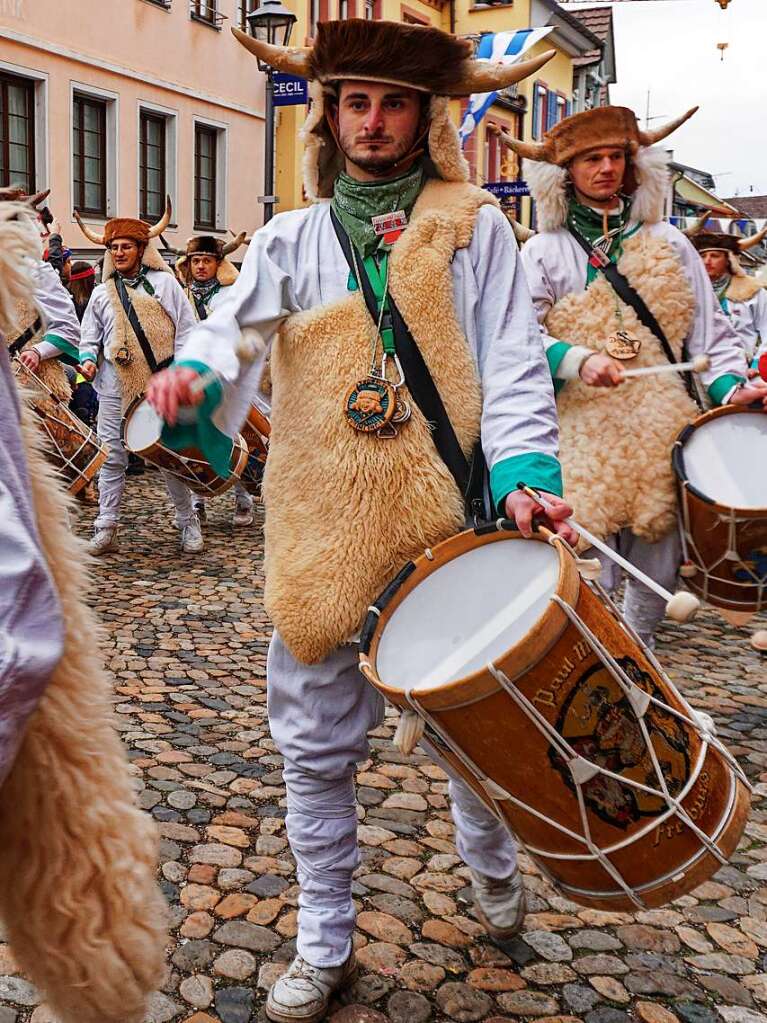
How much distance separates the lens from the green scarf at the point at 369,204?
2.45 m

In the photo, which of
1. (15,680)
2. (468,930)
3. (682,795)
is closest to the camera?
(15,680)

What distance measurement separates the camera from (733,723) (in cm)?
442

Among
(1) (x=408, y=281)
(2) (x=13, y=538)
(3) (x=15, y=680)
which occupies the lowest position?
(3) (x=15, y=680)

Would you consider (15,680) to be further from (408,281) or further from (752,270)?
(752,270)

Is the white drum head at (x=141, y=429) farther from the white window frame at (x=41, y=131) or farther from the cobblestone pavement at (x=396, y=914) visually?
the white window frame at (x=41, y=131)

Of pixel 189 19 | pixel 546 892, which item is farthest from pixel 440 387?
pixel 189 19

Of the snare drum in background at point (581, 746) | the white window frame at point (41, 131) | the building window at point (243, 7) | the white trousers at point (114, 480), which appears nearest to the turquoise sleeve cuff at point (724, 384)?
the snare drum in background at point (581, 746)

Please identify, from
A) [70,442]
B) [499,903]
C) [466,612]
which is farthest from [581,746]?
[70,442]

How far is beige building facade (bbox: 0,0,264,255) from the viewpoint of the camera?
16031 mm

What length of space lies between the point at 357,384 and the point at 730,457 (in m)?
1.86

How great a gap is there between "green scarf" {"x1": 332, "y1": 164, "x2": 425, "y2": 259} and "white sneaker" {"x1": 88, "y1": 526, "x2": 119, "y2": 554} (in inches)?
209

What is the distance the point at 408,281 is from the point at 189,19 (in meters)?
18.1

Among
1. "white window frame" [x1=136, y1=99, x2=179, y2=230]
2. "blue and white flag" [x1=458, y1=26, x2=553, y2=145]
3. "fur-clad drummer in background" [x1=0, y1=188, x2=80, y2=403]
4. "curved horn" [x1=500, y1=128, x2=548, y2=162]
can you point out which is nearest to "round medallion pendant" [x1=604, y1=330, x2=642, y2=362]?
"curved horn" [x1=500, y1=128, x2=548, y2=162]

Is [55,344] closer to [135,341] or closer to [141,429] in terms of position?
[135,341]
